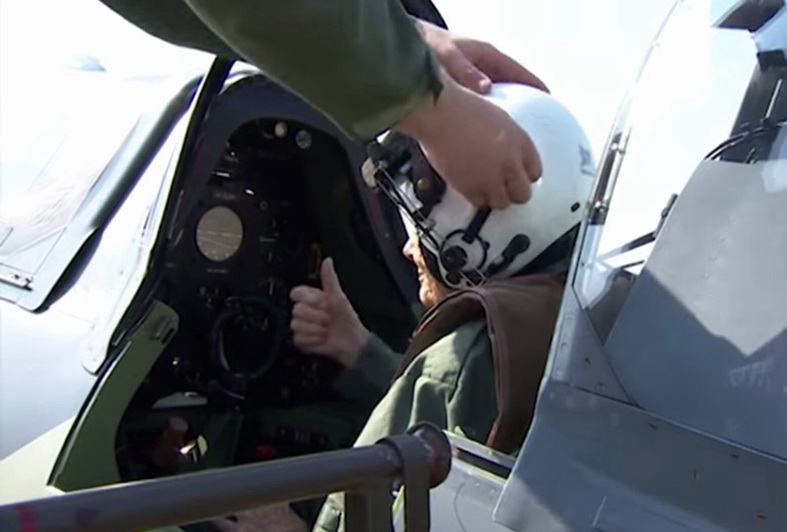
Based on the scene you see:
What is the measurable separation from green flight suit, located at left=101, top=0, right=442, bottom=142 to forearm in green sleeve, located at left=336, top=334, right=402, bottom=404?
174cm

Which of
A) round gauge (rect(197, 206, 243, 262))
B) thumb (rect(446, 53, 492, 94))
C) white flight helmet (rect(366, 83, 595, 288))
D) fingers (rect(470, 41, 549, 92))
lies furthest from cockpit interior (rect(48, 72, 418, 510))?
thumb (rect(446, 53, 492, 94))

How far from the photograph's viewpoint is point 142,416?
8.85 feet

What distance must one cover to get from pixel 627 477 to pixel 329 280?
1.83m

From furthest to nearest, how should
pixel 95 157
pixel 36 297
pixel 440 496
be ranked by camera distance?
pixel 95 157 → pixel 36 297 → pixel 440 496

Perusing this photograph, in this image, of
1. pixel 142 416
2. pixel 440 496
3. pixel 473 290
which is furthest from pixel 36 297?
pixel 440 496

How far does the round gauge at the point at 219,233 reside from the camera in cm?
282

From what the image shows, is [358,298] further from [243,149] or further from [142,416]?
[142,416]

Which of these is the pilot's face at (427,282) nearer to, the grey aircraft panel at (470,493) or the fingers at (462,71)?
the fingers at (462,71)

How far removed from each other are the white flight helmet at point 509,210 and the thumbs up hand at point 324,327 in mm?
911

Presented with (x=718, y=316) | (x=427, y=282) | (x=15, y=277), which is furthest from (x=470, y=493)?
(x=15, y=277)

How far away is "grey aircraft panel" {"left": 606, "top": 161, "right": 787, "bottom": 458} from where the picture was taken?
49.9 inches

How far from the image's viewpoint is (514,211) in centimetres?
197

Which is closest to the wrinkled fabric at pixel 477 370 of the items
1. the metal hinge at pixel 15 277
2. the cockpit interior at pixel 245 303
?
the cockpit interior at pixel 245 303

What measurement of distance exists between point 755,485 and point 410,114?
600 millimetres
